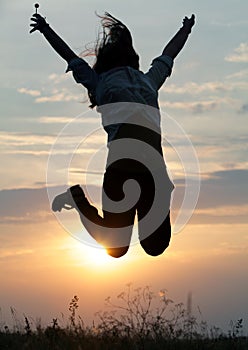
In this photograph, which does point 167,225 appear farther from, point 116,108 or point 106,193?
point 116,108

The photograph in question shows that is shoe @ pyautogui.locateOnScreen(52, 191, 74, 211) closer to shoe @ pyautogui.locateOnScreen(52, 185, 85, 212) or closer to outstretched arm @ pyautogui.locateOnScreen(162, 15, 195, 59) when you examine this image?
shoe @ pyautogui.locateOnScreen(52, 185, 85, 212)

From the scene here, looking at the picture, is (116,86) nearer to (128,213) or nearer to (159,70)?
(159,70)

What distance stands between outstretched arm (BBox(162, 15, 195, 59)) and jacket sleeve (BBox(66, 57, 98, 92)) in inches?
42.4

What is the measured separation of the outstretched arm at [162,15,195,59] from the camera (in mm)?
8098

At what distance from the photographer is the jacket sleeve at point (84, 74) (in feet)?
24.3

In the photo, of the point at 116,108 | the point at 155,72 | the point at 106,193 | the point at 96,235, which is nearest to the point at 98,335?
the point at 96,235

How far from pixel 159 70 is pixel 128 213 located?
1654 mm

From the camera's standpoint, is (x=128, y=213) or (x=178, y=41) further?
(x=178, y=41)

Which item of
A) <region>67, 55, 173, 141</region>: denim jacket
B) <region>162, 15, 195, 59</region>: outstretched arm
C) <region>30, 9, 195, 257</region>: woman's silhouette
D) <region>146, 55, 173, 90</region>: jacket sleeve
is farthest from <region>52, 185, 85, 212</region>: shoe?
<region>162, 15, 195, 59</region>: outstretched arm

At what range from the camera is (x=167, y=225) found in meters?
7.53

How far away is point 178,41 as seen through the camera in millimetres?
8203

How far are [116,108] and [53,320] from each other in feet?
8.36

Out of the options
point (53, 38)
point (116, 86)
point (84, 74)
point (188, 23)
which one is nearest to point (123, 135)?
point (116, 86)

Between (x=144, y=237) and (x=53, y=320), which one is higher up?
(x=144, y=237)
